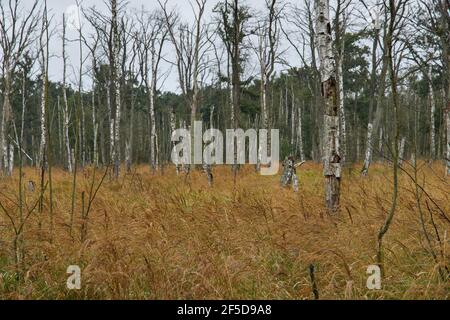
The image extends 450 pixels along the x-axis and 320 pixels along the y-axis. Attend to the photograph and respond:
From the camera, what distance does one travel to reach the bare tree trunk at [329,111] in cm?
460

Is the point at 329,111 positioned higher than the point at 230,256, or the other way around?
the point at 329,111

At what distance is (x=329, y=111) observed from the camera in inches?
180

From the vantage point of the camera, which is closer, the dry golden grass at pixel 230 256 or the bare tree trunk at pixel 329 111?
the dry golden grass at pixel 230 256

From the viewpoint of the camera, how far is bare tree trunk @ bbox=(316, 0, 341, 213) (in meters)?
4.60

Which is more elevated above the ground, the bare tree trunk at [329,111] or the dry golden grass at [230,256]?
the bare tree trunk at [329,111]

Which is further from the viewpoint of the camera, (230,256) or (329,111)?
(329,111)

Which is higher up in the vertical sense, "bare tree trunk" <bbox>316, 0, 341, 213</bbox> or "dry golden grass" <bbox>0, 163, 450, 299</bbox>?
"bare tree trunk" <bbox>316, 0, 341, 213</bbox>

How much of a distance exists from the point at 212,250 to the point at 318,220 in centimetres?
138

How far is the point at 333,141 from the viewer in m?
4.63

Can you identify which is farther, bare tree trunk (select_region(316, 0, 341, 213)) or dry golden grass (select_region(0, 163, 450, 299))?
bare tree trunk (select_region(316, 0, 341, 213))
